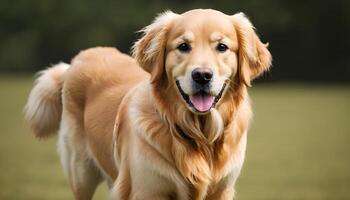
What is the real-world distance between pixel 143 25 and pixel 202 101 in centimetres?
2395

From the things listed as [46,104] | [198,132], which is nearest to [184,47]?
[198,132]

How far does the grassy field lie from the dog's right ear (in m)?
3.21

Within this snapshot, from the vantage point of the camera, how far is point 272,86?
26.2 metres

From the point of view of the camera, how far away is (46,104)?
22.1ft

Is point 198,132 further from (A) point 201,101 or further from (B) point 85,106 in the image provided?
(B) point 85,106

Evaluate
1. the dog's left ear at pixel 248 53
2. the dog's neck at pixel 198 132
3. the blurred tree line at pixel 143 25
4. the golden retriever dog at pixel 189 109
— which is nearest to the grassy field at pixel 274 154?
the golden retriever dog at pixel 189 109

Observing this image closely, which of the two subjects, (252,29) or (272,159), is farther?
(272,159)

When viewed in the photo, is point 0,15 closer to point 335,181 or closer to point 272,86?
point 272,86

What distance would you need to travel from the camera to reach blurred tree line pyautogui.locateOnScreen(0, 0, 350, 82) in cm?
2856

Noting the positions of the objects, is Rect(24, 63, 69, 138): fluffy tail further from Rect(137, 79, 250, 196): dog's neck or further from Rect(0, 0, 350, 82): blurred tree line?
Rect(0, 0, 350, 82): blurred tree line

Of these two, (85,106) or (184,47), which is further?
(85,106)

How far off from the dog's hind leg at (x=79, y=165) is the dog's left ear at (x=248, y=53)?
170 cm

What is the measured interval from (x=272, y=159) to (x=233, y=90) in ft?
23.7

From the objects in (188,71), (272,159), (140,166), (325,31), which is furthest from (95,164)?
(325,31)
